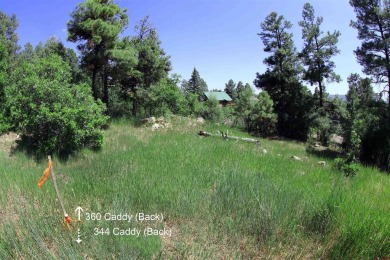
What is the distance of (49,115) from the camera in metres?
8.80

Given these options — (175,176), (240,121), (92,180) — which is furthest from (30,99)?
(240,121)

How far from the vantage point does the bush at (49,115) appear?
9086 mm

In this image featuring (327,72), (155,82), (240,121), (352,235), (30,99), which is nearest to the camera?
(352,235)

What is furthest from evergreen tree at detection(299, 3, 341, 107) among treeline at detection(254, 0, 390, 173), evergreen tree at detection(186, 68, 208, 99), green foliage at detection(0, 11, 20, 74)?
evergreen tree at detection(186, 68, 208, 99)

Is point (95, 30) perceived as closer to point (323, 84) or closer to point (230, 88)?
point (323, 84)

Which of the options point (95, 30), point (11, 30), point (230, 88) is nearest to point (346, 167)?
point (95, 30)

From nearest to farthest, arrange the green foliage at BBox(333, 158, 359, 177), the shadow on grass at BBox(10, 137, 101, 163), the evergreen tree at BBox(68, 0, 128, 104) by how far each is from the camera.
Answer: the green foliage at BBox(333, 158, 359, 177), the shadow on grass at BBox(10, 137, 101, 163), the evergreen tree at BBox(68, 0, 128, 104)

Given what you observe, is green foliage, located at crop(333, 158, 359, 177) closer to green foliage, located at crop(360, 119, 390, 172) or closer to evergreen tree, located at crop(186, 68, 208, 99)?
green foliage, located at crop(360, 119, 390, 172)

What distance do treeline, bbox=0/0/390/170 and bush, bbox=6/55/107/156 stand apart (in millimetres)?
32

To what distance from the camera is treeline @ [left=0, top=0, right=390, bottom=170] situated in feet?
30.9

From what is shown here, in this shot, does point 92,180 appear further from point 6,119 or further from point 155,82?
point 155,82

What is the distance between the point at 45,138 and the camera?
31.2ft

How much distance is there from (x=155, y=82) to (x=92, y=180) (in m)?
15.4

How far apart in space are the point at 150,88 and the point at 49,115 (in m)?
10.3
